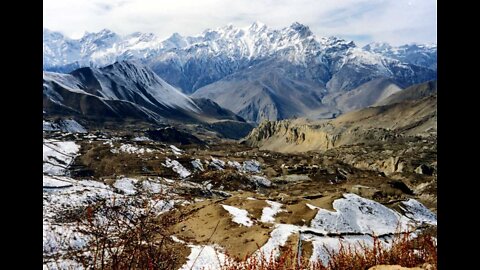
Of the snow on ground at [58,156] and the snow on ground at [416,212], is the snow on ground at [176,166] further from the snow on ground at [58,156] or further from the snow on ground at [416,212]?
the snow on ground at [416,212]

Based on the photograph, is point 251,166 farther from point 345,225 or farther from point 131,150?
point 345,225

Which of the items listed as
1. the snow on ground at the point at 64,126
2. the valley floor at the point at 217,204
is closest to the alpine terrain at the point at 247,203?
the valley floor at the point at 217,204

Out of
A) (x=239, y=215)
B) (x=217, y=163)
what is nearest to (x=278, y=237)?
(x=239, y=215)

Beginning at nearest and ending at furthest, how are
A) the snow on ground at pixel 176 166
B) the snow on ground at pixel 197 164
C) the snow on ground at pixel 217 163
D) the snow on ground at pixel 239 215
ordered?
the snow on ground at pixel 239 215, the snow on ground at pixel 176 166, the snow on ground at pixel 197 164, the snow on ground at pixel 217 163

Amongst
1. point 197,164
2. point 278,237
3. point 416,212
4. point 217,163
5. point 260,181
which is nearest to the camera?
point 278,237

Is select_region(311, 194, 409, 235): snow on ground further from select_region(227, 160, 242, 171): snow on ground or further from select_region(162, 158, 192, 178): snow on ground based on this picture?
select_region(227, 160, 242, 171): snow on ground

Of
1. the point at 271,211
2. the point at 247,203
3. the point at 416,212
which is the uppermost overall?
the point at 247,203
